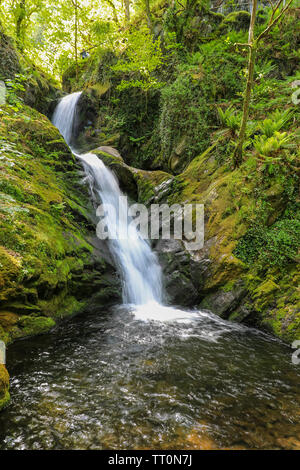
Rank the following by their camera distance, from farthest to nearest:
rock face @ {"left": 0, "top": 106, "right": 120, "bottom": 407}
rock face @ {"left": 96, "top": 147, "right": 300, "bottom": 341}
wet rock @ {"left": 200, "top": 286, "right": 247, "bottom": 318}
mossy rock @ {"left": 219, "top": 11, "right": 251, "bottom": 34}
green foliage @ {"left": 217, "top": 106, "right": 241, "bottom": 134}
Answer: mossy rock @ {"left": 219, "top": 11, "right": 251, "bottom": 34}, green foliage @ {"left": 217, "top": 106, "right": 241, "bottom": 134}, wet rock @ {"left": 200, "top": 286, "right": 247, "bottom": 318}, rock face @ {"left": 96, "top": 147, "right": 300, "bottom": 341}, rock face @ {"left": 0, "top": 106, "right": 120, "bottom": 407}

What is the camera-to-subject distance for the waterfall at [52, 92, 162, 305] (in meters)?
6.96

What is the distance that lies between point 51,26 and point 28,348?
20.8 meters

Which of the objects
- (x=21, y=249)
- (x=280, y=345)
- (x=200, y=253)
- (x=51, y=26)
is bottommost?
(x=280, y=345)

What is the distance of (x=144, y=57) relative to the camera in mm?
11547

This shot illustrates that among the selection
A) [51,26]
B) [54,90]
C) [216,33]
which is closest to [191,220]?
[216,33]

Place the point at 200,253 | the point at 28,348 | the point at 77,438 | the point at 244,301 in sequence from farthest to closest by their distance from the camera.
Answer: the point at 200,253 < the point at 244,301 < the point at 28,348 < the point at 77,438

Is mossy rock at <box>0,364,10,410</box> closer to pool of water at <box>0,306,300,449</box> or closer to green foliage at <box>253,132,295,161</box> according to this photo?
pool of water at <box>0,306,300,449</box>

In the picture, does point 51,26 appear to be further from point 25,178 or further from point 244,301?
point 244,301

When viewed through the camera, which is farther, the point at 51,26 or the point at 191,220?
the point at 51,26

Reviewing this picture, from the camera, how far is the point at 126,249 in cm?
796

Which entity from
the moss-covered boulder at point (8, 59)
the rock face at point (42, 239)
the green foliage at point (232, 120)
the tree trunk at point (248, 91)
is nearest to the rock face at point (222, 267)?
the tree trunk at point (248, 91)

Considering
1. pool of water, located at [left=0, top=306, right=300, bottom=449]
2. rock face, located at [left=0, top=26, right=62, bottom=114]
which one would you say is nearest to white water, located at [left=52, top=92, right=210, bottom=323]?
pool of water, located at [left=0, top=306, right=300, bottom=449]

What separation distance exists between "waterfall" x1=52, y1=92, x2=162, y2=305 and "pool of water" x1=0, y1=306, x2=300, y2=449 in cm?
219


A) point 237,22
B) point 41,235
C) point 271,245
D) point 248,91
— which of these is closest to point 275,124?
point 248,91
